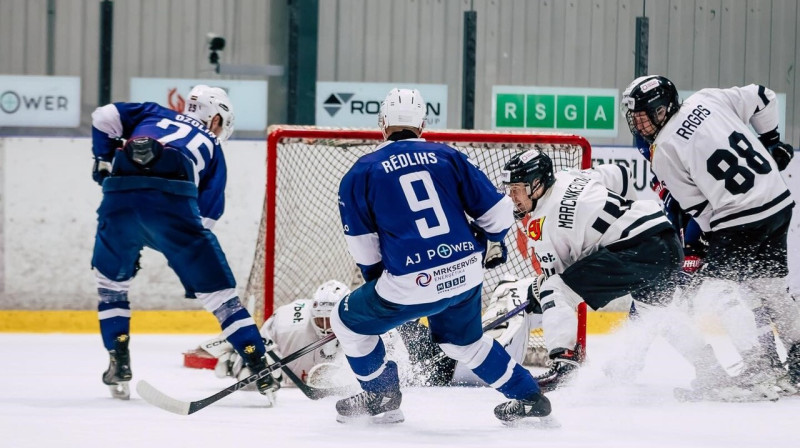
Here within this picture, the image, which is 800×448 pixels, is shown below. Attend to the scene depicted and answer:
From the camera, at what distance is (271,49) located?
7.06 meters

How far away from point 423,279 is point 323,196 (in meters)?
2.52

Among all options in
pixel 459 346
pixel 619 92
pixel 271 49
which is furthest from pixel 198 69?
pixel 459 346

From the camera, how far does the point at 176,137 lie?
4035 mm

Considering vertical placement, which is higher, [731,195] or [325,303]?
[731,195]

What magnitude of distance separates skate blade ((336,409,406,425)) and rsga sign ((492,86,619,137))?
3.64 metres

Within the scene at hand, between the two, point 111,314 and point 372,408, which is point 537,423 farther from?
point 111,314

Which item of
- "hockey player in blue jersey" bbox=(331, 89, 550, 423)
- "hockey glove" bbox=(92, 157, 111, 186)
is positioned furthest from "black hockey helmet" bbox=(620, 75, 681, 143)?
"hockey glove" bbox=(92, 157, 111, 186)

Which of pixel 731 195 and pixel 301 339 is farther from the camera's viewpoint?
pixel 301 339

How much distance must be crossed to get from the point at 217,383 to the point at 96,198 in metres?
2.01

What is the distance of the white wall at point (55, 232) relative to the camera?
6176 mm

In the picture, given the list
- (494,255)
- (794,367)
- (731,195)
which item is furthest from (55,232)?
(794,367)

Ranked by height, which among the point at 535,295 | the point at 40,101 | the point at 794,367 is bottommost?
the point at 794,367

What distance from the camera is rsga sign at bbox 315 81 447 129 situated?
22.8 ft

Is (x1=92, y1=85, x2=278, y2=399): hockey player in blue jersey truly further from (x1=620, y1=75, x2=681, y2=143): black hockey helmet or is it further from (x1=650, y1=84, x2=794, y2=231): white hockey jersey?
(x1=650, y1=84, x2=794, y2=231): white hockey jersey
